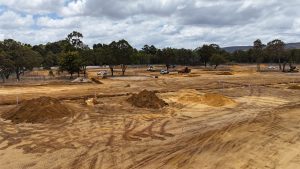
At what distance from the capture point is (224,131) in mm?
21891

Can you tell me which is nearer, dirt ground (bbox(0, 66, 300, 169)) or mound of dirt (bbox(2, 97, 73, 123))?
dirt ground (bbox(0, 66, 300, 169))

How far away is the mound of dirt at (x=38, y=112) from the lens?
2620 centimetres

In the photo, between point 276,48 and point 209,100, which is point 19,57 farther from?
point 276,48

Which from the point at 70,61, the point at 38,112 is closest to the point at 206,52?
the point at 70,61

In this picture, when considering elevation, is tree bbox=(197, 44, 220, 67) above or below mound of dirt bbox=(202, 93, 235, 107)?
above

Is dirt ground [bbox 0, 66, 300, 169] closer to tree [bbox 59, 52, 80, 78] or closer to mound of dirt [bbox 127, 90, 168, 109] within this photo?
mound of dirt [bbox 127, 90, 168, 109]

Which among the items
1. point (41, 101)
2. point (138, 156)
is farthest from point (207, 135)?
point (41, 101)

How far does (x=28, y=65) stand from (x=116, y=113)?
4013cm

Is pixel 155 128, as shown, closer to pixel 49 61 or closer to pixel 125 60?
pixel 125 60

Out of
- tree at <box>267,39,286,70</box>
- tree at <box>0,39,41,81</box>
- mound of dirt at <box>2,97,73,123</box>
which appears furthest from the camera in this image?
tree at <box>267,39,286,70</box>

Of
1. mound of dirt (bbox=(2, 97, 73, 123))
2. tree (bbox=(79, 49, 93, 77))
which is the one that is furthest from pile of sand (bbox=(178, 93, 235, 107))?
tree (bbox=(79, 49, 93, 77))

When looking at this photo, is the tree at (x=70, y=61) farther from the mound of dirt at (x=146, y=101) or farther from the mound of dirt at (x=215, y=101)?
the mound of dirt at (x=215, y=101)

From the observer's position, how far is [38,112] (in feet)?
87.9

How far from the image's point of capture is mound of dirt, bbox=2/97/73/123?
26.2 m
